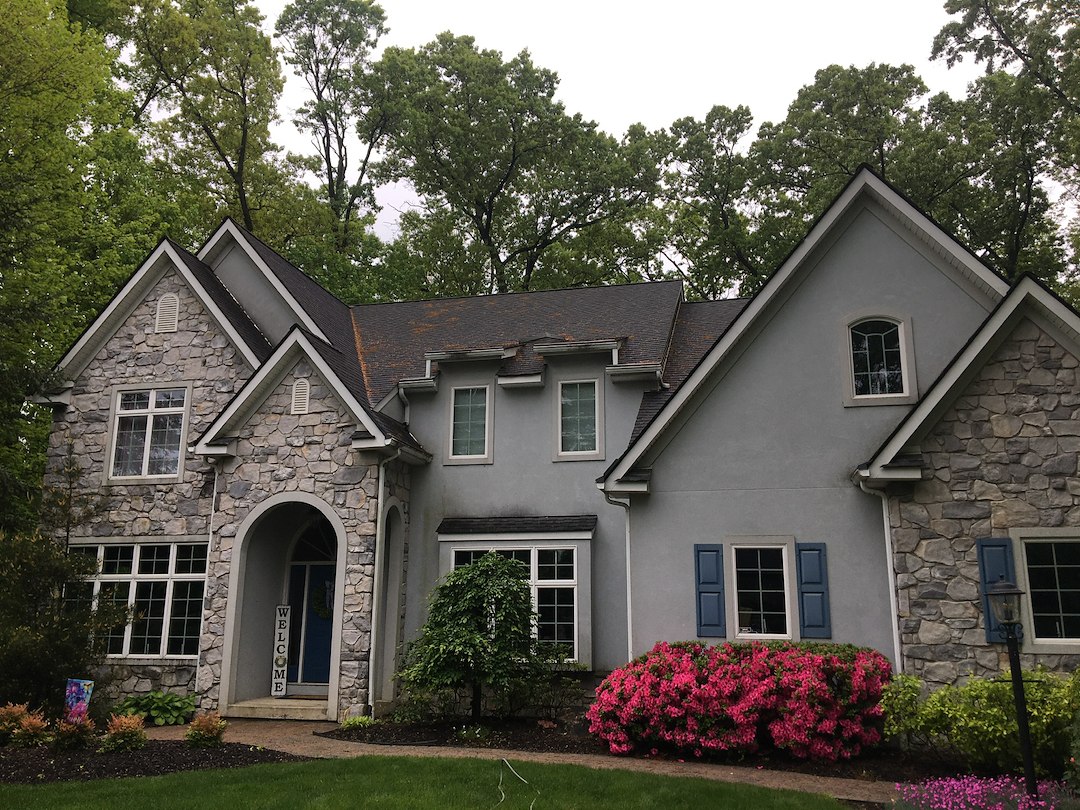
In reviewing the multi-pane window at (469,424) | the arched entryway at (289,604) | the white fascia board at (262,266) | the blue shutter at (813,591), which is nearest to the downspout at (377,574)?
the arched entryway at (289,604)

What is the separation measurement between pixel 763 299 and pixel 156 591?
11.0 metres

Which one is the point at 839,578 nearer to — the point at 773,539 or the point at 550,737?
the point at 773,539

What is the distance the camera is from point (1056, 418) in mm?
10312

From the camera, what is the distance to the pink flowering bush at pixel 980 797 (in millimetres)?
7027

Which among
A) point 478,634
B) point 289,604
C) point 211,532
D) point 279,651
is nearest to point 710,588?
point 478,634

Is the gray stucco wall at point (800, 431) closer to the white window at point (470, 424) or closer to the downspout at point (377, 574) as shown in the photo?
the white window at point (470, 424)

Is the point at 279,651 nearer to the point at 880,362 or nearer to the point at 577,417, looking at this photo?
the point at 577,417

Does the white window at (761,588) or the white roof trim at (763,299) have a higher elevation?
the white roof trim at (763,299)

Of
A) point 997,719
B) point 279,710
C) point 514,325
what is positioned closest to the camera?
point 997,719

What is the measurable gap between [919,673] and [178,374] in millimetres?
12730

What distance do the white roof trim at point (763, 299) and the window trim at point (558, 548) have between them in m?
1.97

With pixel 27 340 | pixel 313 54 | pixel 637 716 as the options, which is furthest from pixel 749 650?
pixel 313 54

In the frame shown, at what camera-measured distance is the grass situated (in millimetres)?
7699

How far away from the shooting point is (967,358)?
10.3 meters
